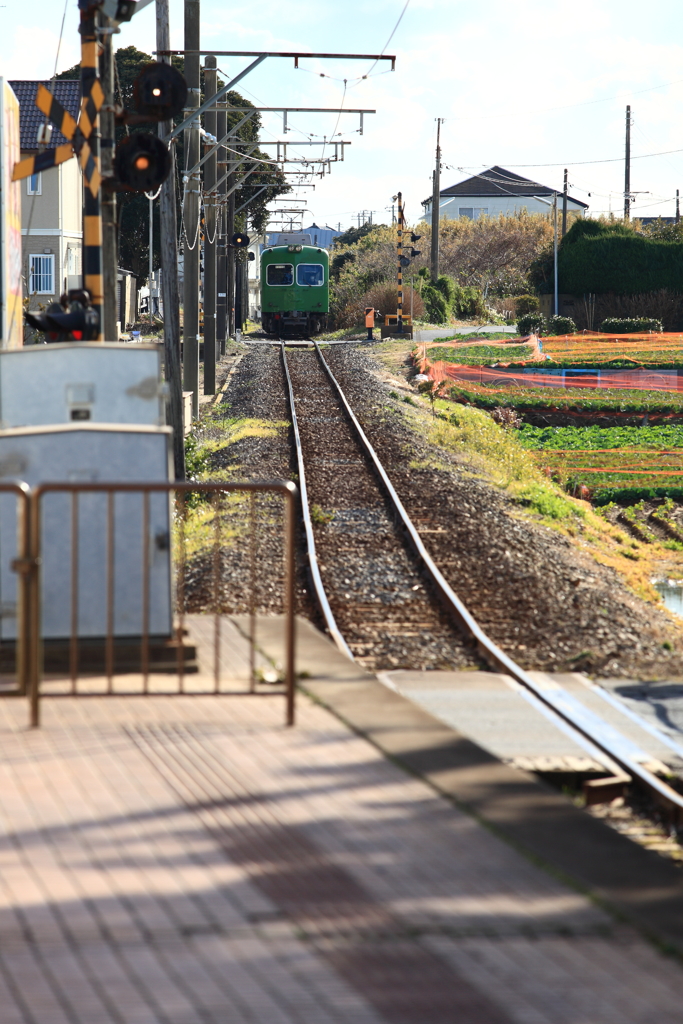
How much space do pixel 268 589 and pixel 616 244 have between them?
157ft

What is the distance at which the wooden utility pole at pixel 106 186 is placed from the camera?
9.89 m

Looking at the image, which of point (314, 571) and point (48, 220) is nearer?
point (314, 571)

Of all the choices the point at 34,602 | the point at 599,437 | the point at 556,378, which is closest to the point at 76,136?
the point at 34,602

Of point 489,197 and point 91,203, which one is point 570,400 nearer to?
point 91,203

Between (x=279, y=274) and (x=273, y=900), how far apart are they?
39.2m

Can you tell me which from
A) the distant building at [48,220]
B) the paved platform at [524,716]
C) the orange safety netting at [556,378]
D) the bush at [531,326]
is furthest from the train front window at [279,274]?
the paved platform at [524,716]

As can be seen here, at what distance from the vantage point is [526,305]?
200ft

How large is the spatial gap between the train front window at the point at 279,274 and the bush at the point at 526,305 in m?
21.8

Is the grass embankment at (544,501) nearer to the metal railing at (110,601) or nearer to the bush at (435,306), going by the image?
the metal railing at (110,601)

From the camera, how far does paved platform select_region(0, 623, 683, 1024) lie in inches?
128

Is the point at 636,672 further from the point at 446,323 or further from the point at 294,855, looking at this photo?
the point at 446,323

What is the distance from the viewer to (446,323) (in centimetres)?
5391

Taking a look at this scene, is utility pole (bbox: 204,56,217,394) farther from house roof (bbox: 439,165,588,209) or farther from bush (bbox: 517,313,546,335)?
house roof (bbox: 439,165,588,209)

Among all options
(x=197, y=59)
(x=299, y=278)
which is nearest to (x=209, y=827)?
(x=197, y=59)
